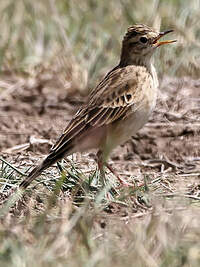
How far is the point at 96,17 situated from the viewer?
827 centimetres

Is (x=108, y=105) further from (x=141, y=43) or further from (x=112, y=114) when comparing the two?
(x=141, y=43)

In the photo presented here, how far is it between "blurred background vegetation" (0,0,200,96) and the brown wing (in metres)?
1.89

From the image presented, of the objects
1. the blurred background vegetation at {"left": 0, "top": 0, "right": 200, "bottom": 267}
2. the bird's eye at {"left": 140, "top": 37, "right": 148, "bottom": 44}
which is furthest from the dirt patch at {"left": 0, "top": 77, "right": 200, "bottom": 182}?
the bird's eye at {"left": 140, "top": 37, "right": 148, "bottom": 44}

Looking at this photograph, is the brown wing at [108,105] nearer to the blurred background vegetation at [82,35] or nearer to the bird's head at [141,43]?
the bird's head at [141,43]

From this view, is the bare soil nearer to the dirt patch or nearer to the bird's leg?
the dirt patch

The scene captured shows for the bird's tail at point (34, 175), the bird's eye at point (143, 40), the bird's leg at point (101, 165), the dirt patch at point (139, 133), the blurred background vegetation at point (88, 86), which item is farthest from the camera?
the dirt patch at point (139, 133)

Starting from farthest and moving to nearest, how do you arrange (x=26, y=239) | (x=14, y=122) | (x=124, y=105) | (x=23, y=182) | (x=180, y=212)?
(x=14, y=122) → (x=124, y=105) → (x=23, y=182) → (x=180, y=212) → (x=26, y=239)

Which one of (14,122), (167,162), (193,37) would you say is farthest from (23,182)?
(193,37)

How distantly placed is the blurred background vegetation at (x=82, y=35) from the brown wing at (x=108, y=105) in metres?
1.89

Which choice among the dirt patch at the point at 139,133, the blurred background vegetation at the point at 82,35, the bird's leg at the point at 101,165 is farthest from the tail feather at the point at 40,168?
the blurred background vegetation at the point at 82,35

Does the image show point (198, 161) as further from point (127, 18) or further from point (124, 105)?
point (127, 18)

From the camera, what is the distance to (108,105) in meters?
5.38

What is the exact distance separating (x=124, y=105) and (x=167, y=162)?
100 cm

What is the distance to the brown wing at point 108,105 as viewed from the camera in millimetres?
5231
